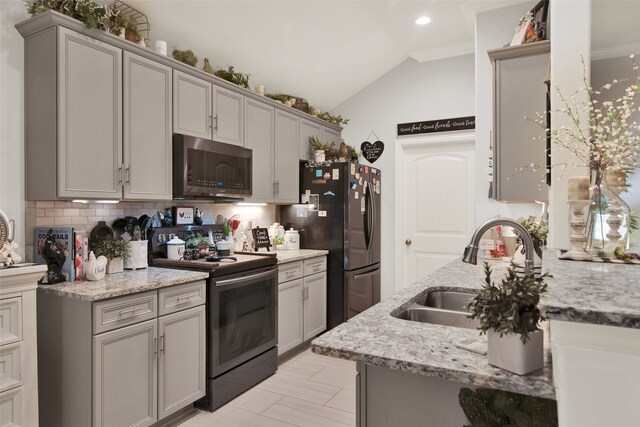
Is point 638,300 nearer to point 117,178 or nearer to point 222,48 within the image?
point 117,178

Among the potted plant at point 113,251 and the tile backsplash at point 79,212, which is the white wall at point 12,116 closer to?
the tile backsplash at point 79,212

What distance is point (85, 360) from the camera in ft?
6.68

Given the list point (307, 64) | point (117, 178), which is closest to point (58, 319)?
point (117, 178)

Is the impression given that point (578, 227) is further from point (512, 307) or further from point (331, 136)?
point (331, 136)

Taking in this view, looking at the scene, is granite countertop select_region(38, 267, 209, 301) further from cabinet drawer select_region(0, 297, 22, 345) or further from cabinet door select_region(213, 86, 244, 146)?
cabinet door select_region(213, 86, 244, 146)

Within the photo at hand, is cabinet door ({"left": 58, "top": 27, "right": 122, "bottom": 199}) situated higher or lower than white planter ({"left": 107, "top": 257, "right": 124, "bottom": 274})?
higher

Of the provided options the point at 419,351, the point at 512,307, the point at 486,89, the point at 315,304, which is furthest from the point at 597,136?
the point at 315,304

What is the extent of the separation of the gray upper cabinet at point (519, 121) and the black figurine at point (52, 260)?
2.70 metres

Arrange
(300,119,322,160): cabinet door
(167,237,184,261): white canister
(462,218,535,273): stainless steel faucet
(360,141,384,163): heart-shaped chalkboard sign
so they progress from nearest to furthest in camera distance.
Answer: (462,218,535,273): stainless steel faucet
(167,237,184,261): white canister
(300,119,322,160): cabinet door
(360,141,384,163): heart-shaped chalkboard sign

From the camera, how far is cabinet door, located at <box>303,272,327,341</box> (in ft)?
12.5

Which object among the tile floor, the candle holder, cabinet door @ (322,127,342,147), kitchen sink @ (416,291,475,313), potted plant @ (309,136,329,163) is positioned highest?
cabinet door @ (322,127,342,147)

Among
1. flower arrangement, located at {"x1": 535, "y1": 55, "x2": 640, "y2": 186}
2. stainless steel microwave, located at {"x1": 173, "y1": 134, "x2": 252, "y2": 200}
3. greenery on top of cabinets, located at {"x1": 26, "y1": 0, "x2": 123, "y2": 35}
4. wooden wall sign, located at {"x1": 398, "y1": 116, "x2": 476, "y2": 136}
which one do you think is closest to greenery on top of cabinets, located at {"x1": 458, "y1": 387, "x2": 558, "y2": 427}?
flower arrangement, located at {"x1": 535, "y1": 55, "x2": 640, "y2": 186}

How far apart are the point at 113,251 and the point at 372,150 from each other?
3.32 meters

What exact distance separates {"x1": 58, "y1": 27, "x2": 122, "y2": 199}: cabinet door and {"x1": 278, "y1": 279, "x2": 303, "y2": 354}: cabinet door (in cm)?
163
